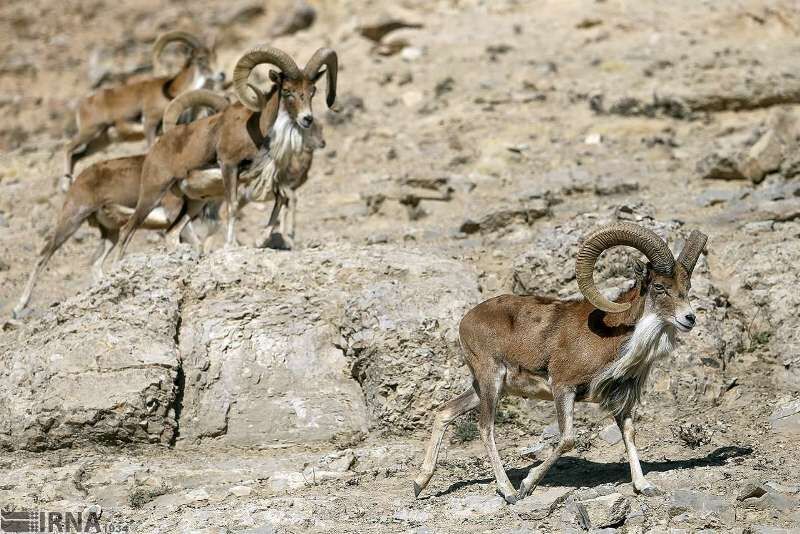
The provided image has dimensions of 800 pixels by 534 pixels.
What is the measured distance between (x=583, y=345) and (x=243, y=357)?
3.97 meters

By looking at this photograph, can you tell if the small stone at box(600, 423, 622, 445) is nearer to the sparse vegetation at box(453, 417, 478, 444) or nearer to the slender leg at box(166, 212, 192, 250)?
the sparse vegetation at box(453, 417, 478, 444)

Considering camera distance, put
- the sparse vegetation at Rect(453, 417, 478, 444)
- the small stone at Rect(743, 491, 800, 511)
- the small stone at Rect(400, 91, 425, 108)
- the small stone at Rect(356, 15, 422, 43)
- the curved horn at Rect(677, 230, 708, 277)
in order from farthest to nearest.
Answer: the small stone at Rect(356, 15, 422, 43)
the small stone at Rect(400, 91, 425, 108)
the sparse vegetation at Rect(453, 417, 478, 444)
the curved horn at Rect(677, 230, 708, 277)
the small stone at Rect(743, 491, 800, 511)

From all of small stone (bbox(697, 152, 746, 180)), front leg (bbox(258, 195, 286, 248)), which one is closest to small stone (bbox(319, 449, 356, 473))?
front leg (bbox(258, 195, 286, 248))

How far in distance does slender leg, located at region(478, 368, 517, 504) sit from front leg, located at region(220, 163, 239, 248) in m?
5.31

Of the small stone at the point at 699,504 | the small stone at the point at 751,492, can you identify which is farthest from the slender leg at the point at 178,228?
the small stone at the point at 751,492

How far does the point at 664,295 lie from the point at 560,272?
335cm

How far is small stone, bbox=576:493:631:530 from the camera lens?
924 centimetres

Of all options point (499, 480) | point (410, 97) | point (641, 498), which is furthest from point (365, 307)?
point (410, 97)

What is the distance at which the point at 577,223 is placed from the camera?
13688 millimetres

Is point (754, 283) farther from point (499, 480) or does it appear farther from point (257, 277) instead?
point (257, 277)

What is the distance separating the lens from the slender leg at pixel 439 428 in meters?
10.2

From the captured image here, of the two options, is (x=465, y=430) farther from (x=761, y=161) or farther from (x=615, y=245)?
(x=761, y=161)

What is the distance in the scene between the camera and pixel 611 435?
37.8ft

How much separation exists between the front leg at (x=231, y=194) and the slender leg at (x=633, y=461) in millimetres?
6205
